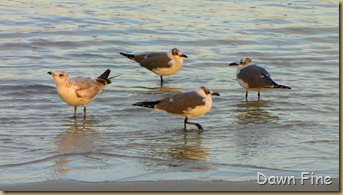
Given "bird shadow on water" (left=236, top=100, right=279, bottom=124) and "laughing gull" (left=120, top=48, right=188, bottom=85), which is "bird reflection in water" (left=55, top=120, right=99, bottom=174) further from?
"laughing gull" (left=120, top=48, right=188, bottom=85)

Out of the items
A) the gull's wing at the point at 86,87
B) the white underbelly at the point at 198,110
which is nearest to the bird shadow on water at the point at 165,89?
the gull's wing at the point at 86,87

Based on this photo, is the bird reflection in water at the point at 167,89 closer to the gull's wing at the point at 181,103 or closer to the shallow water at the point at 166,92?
the shallow water at the point at 166,92

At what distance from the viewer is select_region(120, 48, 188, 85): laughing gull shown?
13047mm

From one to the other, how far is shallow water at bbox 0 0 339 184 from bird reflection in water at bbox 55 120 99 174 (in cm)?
Answer: 1

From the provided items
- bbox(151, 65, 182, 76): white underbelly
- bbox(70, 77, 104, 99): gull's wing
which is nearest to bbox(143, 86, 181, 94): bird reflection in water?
bbox(151, 65, 182, 76): white underbelly

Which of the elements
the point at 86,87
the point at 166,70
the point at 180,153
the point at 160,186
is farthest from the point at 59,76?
the point at 160,186

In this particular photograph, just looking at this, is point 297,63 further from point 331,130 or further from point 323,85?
point 331,130

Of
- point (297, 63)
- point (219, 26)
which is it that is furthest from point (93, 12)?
point (297, 63)

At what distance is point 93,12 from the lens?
18.7 meters

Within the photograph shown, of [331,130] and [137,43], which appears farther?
[137,43]

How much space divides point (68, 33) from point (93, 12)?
235 cm

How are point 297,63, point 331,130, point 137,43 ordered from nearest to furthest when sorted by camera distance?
1. point 331,130
2. point 297,63
3. point 137,43

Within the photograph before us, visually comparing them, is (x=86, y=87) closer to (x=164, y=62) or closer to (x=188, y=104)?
(x=188, y=104)

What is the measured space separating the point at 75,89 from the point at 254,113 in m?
2.33
